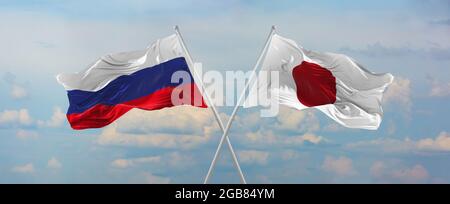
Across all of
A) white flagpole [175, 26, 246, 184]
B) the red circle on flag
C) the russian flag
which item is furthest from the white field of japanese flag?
the russian flag

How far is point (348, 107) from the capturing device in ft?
150

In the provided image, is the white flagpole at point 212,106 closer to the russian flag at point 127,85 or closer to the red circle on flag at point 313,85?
the russian flag at point 127,85

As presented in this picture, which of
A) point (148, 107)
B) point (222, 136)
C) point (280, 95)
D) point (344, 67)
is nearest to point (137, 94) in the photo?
point (148, 107)

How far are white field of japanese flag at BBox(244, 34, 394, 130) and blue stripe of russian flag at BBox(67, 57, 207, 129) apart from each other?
4.94 m

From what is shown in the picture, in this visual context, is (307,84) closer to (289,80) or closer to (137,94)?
(289,80)

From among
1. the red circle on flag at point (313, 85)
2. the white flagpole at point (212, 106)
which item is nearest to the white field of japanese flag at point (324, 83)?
the red circle on flag at point (313, 85)

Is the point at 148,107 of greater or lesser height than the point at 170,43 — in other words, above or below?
below

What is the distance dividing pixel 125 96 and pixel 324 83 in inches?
454

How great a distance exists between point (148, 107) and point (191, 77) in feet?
9.88

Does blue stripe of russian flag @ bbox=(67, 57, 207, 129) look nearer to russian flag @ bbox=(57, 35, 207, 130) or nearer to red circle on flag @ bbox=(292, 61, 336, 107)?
russian flag @ bbox=(57, 35, 207, 130)

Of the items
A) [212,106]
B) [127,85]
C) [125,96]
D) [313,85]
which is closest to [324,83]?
[313,85]

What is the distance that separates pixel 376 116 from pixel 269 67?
6.73 meters

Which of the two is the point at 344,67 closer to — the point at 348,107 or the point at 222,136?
Answer: the point at 348,107

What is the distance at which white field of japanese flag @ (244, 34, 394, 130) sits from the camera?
149ft
